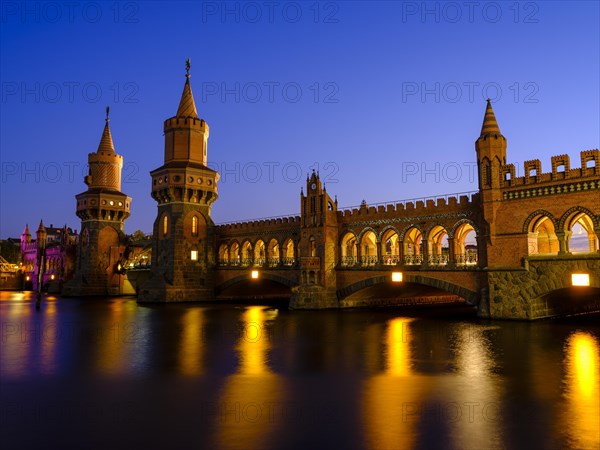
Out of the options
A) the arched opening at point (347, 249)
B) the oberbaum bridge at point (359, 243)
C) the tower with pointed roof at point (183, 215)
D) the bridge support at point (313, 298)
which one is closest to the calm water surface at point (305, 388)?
the oberbaum bridge at point (359, 243)

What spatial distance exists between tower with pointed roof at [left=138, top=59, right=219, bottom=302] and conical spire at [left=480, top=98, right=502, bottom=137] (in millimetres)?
28217

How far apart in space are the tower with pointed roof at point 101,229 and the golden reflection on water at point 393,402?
47.4m

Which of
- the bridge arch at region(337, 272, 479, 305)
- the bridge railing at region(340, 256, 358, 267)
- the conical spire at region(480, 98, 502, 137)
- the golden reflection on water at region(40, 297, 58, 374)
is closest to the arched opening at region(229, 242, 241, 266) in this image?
the bridge railing at region(340, 256, 358, 267)

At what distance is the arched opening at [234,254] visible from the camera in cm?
4763

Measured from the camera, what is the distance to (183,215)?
46.3m

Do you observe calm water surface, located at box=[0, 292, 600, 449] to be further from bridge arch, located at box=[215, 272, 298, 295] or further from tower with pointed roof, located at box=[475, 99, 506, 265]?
bridge arch, located at box=[215, 272, 298, 295]

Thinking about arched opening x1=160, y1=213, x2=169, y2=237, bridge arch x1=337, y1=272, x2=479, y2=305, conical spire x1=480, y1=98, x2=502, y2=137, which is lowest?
bridge arch x1=337, y1=272, x2=479, y2=305

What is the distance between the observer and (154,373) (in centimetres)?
1447

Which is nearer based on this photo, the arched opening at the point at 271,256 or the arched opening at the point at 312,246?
the arched opening at the point at 312,246

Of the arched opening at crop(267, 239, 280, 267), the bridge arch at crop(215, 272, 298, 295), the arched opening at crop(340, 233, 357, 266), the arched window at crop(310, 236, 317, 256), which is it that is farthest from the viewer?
the arched opening at crop(267, 239, 280, 267)

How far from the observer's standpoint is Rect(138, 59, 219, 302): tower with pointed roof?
4557cm

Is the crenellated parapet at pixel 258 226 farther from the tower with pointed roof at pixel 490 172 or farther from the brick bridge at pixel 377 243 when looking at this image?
the tower with pointed roof at pixel 490 172

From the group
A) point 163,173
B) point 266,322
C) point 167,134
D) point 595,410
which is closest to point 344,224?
point 266,322

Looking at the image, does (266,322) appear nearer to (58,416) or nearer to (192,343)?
(192,343)
